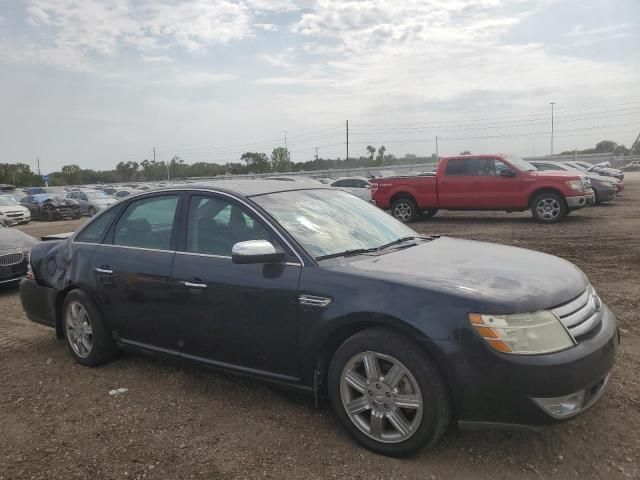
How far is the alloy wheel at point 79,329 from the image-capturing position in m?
4.55

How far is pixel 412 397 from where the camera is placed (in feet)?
9.37

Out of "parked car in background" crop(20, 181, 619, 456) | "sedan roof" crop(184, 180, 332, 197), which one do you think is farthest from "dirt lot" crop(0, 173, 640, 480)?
"sedan roof" crop(184, 180, 332, 197)

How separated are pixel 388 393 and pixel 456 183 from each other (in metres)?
12.7

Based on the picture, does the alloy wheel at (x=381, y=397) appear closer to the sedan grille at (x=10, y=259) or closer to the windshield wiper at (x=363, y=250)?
the windshield wiper at (x=363, y=250)

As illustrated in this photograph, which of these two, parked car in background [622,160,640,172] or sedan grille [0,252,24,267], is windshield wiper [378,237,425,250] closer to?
sedan grille [0,252,24,267]

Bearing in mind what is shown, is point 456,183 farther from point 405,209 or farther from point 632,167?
point 632,167

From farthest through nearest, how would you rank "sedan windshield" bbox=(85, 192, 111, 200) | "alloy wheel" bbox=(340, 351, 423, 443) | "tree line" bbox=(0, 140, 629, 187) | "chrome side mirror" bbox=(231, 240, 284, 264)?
"tree line" bbox=(0, 140, 629, 187) < "sedan windshield" bbox=(85, 192, 111, 200) < "chrome side mirror" bbox=(231, 240, 284, 264) < "alloy wheel" bbox=(340, 351, 423, 443)

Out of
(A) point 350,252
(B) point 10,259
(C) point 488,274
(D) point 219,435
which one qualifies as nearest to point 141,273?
(D) point 219,435

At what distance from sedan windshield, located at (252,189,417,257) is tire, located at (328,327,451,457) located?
71cm

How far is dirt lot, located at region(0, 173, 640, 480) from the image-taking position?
289cm

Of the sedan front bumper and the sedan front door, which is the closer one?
the sedan front bumper

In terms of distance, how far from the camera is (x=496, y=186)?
47.2 feet

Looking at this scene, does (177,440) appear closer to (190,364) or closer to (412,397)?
(190,364)

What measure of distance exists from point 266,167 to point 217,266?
92010 mm
